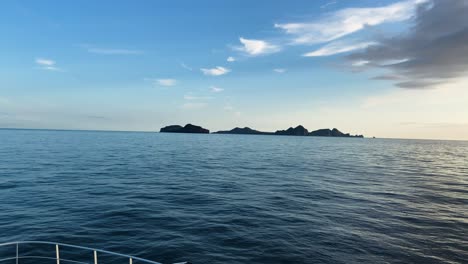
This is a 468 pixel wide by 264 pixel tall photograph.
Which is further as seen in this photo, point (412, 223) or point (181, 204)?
point (181, 204)

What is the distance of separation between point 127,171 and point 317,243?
36.4 metres

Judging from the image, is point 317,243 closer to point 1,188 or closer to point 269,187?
point 269,187

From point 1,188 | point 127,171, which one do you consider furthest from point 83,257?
point 127,171

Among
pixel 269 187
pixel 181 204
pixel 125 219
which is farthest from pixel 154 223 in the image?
pixel 269 187

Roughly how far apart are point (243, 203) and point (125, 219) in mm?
10725

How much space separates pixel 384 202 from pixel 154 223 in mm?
23276

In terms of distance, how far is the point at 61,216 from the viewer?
20812mm

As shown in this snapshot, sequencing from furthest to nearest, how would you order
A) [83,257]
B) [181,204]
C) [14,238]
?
[181,204], [14,238], [83,257]

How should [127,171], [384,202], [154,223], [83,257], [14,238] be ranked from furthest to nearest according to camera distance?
[127,171], [384,202], [154,223], [14,238], [83,257]

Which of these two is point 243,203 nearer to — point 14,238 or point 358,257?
point 358,257

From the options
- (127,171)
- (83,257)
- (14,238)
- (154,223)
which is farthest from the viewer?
(127,171)

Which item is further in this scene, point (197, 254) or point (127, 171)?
point (127, 171)

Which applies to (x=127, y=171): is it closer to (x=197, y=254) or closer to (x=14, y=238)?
(x=14, y=238)

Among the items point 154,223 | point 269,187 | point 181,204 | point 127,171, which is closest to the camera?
point 154,223
